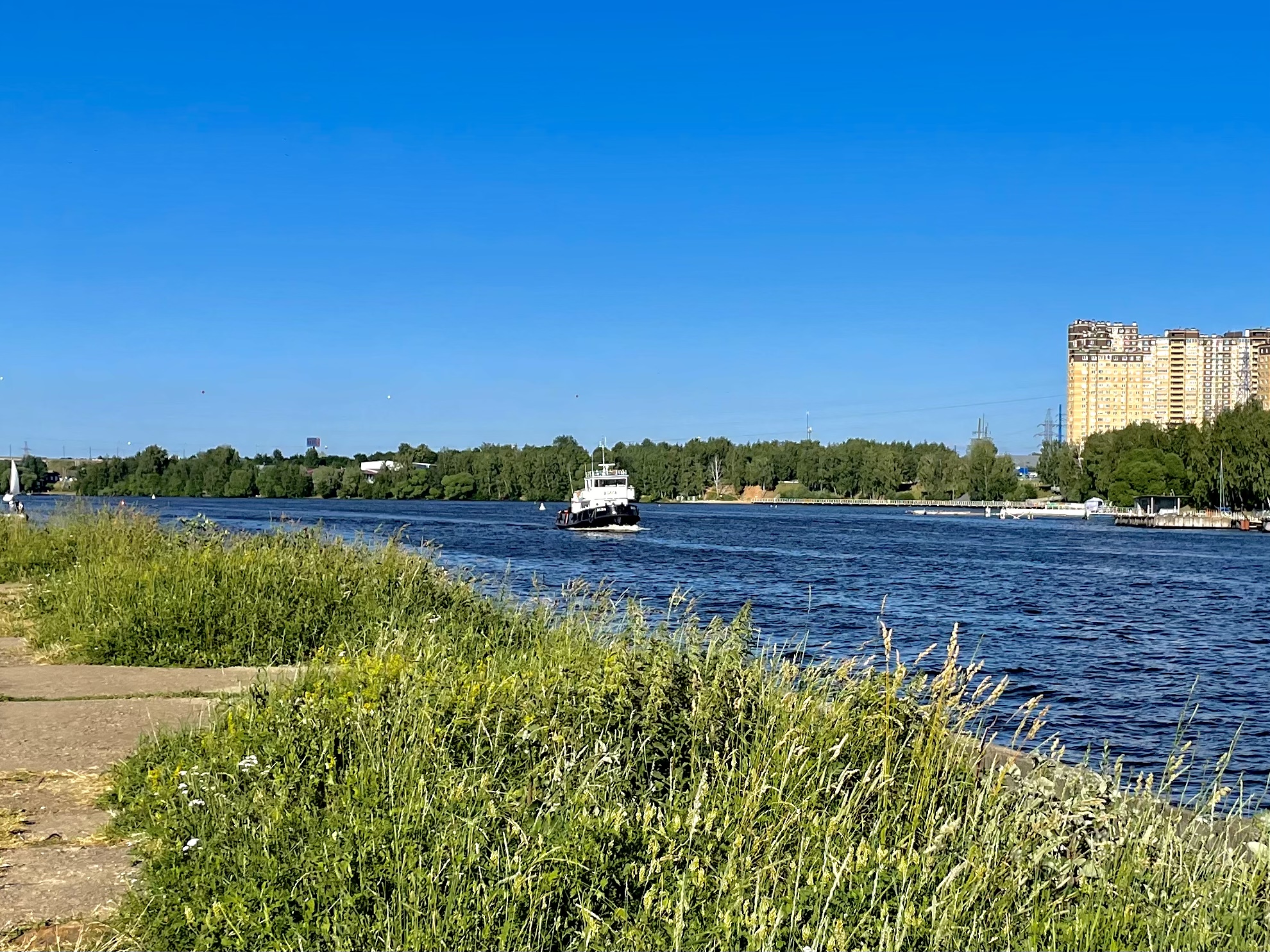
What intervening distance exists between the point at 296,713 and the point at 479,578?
10957mm

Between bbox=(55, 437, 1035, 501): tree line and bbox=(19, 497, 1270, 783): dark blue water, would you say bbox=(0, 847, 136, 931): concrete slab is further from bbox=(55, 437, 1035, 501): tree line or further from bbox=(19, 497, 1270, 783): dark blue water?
bbox=(55, 437, 1035, 501): tree line

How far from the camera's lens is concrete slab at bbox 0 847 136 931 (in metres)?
4.74

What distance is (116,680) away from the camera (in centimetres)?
1007

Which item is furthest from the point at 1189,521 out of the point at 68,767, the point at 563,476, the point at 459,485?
the point at 68,767

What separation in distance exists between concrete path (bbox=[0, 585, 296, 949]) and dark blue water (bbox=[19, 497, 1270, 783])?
586cm

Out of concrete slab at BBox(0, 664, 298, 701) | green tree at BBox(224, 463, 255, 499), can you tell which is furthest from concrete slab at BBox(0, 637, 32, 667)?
green tree at BBox(224, 463, 255, 499)

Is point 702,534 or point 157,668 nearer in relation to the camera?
point 157,668

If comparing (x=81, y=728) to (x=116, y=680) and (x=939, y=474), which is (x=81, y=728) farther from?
(x=939, y=474)

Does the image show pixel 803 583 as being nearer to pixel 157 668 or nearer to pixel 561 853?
pixel 157 668

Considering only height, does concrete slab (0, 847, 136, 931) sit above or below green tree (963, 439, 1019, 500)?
below

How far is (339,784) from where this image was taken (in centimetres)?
544

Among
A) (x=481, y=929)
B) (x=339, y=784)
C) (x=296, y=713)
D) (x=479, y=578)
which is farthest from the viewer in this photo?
(x=479, y=578)

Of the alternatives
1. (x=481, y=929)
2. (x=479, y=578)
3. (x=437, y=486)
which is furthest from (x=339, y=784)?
(x=437, y=486)

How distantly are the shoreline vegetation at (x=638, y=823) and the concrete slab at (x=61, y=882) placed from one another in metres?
0.17
